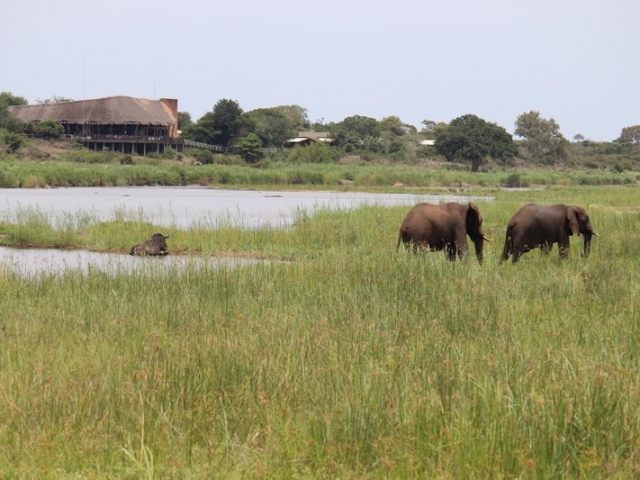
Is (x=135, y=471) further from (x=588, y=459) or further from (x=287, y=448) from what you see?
(x=588, y=459)

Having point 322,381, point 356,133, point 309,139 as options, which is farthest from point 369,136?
point 322,381

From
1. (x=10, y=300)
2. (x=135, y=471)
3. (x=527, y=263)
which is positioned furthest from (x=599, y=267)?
(x=135, y=471)

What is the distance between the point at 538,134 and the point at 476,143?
4192 cm

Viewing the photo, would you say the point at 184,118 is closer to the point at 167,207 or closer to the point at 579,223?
the point at 167,207

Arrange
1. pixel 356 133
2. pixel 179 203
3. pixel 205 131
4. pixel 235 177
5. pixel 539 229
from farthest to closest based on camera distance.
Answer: pixel 356 133 < pixel 205 131 < pixel 235 177 < pixel 179 203 < pixel 539 229

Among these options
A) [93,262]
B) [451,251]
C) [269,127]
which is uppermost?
[269,127]

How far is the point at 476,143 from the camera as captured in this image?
81.5m

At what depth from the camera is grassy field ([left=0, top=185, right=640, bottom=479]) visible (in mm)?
5117

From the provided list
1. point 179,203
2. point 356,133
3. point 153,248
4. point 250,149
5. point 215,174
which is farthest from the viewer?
point 356,133

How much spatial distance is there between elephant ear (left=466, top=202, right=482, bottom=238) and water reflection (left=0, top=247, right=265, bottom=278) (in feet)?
11.7

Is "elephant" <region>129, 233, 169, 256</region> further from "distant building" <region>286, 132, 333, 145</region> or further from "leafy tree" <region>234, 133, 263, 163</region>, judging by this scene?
"distant building" <region>286, 132, 333, 145</region>

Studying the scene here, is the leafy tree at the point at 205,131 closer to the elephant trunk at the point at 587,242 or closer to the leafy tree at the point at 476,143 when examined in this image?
the leafy tree at the point at 476,143

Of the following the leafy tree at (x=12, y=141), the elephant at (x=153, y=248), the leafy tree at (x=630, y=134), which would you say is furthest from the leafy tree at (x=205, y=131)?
the leafy tree at (x=630, y=134)

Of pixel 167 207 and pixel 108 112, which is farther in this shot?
pixel 108 112
